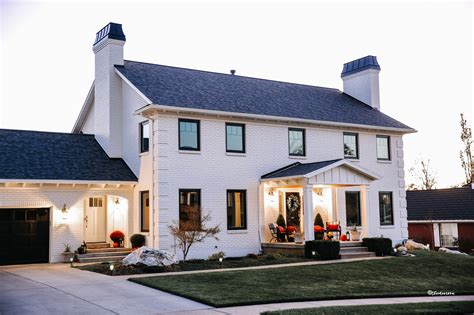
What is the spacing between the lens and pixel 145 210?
881 inches

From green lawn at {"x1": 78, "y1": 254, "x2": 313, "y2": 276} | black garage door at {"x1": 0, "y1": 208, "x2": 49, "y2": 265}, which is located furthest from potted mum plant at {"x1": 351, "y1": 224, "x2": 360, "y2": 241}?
black garage door at {"x1": 0, "y1": 208, "x2": 49, "y2": 265}

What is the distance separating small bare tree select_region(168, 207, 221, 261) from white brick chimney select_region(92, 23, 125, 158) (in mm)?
5234

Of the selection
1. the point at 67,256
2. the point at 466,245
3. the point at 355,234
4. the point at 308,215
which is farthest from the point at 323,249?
the point at 466,245

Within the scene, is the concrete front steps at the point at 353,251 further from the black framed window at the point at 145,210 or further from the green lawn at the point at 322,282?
the black framed window at the point at 145,210

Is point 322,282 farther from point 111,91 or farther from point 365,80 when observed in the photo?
point 365,80

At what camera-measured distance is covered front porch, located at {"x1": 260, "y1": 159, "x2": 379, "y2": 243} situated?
22.0 meters

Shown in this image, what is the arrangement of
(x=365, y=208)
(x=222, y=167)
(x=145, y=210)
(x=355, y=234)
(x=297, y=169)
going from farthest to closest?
(x=355, y=234)
(x=365, y=208)
(x=297, y=169)
(x=222, y=167)
(x=145, y=210)

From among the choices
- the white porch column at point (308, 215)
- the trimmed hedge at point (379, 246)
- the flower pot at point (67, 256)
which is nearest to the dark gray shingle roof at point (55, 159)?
the flower pot at point (67, 256)

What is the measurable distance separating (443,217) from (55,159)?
28635 millimetres

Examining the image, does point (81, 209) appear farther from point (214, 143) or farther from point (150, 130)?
point (214, 143)

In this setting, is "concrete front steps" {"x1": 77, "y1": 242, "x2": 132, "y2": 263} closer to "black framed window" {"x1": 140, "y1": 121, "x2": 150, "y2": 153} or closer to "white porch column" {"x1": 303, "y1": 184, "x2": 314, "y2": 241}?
"black framed window" {"x1": 140, "y1": 121, "x2": 150, "y2": 153}

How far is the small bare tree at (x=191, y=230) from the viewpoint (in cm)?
2025

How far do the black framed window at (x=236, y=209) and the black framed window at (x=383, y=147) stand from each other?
859 centimetres

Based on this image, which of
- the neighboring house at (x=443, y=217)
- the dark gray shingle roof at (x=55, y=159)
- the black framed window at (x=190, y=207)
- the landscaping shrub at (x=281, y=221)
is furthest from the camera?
the neighboring house at (x=443, y=217)
